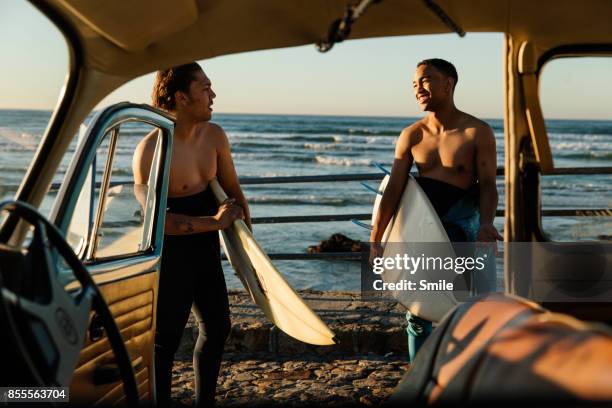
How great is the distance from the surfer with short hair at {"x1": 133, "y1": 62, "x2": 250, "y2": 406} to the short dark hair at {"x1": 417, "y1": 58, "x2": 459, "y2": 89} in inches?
50.0

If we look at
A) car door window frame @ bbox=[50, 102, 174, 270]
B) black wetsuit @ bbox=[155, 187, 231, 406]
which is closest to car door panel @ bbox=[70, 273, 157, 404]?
car door window frame @ bbox=[50, 102, 174, 270]

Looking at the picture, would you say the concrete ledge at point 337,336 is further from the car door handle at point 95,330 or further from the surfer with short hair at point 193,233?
the car door handle at point 95,330

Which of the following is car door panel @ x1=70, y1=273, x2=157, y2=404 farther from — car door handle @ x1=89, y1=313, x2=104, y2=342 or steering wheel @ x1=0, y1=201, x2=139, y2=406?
steering wheel @ x1=0, y1=201, x2=139, y2=406

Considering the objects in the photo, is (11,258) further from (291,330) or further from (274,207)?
(274,207)

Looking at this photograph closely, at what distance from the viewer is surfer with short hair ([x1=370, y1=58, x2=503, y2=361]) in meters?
4.82

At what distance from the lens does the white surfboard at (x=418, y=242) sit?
4855 mm

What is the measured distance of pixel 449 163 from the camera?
193 inches

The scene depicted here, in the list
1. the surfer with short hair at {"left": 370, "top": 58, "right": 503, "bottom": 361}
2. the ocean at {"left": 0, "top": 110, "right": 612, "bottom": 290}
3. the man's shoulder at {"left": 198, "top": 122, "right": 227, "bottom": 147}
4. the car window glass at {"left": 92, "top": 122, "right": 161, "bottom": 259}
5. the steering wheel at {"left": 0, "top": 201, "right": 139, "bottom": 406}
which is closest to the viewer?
the steering wheel at {"left": 0, "top": 201, "right": 139, "bottom": 406}

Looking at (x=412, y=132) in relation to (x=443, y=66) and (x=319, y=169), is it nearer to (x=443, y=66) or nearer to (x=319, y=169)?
(x=443, y=66)

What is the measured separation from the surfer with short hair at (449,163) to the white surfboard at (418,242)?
7 cm

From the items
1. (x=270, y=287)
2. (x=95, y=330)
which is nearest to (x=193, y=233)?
(x=270, y=287)

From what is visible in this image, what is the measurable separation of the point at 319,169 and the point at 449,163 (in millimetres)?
28155

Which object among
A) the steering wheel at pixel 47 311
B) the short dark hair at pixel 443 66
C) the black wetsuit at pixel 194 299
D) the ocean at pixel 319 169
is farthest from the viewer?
the short dark hair at pixel 443 66

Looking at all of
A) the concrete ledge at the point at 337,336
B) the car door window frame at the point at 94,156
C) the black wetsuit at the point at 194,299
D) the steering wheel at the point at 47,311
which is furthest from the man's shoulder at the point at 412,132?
the steering wheel at the point at 47,311
